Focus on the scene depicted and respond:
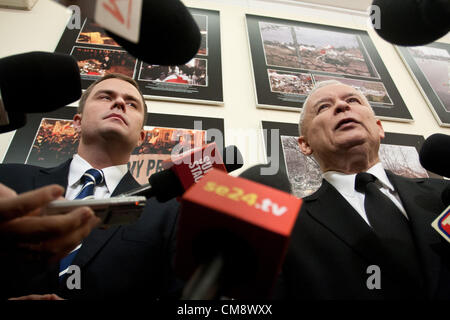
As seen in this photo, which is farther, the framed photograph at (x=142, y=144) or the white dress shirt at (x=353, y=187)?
the framed photograph at (x=142, y=144)

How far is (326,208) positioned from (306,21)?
6.02 feet

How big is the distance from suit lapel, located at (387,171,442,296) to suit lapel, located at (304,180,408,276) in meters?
0.07

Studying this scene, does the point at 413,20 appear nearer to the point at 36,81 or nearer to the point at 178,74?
the point at 36,81

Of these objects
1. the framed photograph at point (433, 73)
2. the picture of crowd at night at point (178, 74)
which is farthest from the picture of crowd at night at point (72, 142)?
the framed photograph at point (433, 73)

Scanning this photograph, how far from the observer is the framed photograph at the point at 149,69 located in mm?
1458

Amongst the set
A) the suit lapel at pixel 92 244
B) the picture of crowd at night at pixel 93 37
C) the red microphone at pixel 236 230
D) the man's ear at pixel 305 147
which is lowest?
the red microphone at pixel 236 230

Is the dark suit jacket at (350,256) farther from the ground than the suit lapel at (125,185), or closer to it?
closer to it

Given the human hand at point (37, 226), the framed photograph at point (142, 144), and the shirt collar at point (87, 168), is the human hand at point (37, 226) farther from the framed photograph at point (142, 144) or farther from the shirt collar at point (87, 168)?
the framed photograph at point (142, 144)

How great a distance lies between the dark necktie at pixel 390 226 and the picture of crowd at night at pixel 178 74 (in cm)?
107

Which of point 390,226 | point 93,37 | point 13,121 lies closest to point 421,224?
point 390,226

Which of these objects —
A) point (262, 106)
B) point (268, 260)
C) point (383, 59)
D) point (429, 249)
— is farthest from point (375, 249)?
point (383, 59)

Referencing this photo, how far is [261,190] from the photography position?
1.02ft

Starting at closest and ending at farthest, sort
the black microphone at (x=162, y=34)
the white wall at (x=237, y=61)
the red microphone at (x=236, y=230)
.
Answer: the red microphone at (x=236, y=230), the black microphone at (x=162, y=34), the white wall at (x=237, y=61)

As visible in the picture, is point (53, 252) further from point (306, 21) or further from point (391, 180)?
point (306, 21)
